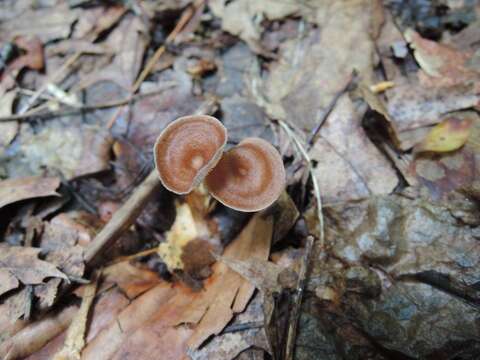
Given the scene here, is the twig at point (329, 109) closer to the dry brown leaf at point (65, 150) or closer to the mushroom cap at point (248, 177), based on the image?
the mushroom cap at point (248, 177)

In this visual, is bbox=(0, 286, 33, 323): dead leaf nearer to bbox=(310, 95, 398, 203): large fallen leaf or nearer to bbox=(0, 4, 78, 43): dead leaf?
bbox=(310, 95, 398, 203): large fallen leaf

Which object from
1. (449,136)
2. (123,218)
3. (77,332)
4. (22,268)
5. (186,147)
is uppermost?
(186,147)

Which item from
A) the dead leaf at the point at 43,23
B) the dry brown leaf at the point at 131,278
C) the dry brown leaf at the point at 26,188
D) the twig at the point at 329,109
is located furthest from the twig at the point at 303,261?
the dead leaf at the point at 43,23

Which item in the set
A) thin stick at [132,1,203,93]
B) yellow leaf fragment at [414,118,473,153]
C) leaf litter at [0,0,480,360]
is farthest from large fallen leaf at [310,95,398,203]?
thin stick at [132,1,203,93]

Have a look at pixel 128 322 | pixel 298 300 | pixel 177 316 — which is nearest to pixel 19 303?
pixel 128 322

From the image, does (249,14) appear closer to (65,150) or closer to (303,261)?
(65,150)

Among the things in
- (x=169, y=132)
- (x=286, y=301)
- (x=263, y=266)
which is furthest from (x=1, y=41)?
(x=286, y=301)

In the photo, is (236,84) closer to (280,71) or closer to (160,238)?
(280,71)
